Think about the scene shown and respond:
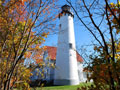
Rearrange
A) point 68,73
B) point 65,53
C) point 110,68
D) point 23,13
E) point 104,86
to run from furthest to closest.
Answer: point 65,53 → point 68,73 → point 23,13 → point 104,86 → point 110,68

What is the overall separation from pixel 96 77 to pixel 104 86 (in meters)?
0.19

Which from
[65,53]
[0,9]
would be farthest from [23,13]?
[65,53]

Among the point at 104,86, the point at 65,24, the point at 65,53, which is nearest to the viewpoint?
the point at 104,86

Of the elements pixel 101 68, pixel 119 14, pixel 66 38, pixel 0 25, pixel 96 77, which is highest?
pixel 66 38

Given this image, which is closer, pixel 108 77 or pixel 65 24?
pixel 108 77

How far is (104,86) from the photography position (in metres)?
1.60

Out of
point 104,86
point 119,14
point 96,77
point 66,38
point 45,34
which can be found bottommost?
point 104,86

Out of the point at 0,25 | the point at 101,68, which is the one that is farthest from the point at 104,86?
the point at 0,25

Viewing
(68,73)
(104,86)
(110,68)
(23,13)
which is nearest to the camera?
(110,68)

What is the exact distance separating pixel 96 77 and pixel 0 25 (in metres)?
3.28

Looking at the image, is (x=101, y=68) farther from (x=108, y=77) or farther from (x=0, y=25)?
(x=0, y=25)

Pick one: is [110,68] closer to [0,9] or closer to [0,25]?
[0,9]

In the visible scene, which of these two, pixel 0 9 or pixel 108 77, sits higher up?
pixel 0 9

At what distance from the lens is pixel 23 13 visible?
287 centimetres
